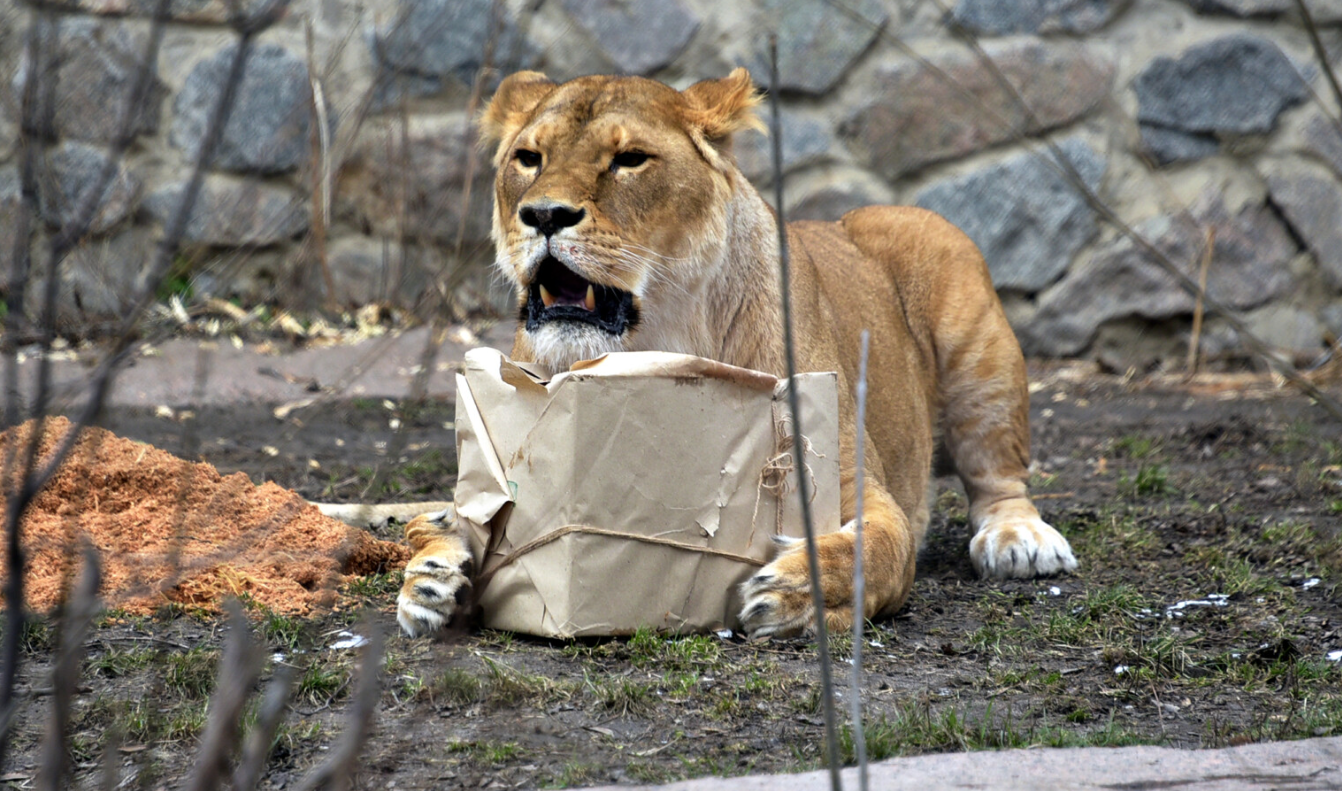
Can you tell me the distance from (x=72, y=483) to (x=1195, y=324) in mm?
5154

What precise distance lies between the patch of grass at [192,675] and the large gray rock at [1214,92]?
17.7 ft

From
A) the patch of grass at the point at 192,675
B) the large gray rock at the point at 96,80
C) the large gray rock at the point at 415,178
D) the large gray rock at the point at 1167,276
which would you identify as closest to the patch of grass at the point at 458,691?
the patch of grass at the point at 192,675

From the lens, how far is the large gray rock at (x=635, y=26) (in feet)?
20.2

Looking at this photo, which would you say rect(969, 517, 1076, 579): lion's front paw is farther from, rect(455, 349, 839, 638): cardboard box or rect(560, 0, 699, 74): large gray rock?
rect(560, 0, 699, 74): large gray rock

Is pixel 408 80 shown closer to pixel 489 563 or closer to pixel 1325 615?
pixel 489 563

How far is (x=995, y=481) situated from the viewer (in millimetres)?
3986

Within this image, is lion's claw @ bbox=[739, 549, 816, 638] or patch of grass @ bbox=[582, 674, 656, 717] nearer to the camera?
patch of grass @ bbox=[582, 674, 656, 717]

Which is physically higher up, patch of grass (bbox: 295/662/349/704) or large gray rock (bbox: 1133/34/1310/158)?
large gray rock (bbox: 1133/34/1310/158)

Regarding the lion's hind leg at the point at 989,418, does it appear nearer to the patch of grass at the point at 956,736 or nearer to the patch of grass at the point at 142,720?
the patch of grass at the point at 956,736

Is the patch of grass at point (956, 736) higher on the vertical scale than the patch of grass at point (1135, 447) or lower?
lower

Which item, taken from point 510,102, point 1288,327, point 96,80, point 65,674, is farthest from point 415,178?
point 65,674

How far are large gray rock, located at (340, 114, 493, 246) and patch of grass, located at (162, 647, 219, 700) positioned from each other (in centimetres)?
394

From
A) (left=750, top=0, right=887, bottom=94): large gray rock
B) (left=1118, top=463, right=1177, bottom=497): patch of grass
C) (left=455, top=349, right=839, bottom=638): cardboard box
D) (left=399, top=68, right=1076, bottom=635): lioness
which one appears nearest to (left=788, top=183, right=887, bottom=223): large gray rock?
(left=750, top=0, right=887, bottom=94): large gray rock

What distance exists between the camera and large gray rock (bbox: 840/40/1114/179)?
20.2 ft
